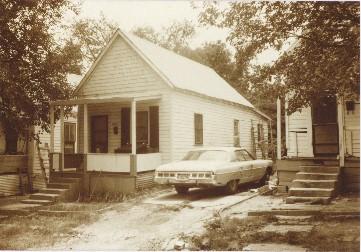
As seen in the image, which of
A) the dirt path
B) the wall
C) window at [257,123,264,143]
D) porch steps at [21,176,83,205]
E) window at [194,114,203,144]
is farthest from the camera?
window at [257,123,264,143]

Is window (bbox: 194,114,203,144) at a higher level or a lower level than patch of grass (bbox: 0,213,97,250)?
higher

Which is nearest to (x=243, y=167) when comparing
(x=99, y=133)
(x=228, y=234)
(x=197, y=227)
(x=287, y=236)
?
(x=197, y=227)

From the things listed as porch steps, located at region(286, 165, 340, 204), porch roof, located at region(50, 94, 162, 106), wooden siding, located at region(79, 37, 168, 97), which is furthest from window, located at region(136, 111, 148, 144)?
porch steps, located at region(286, 165, 340, 204)

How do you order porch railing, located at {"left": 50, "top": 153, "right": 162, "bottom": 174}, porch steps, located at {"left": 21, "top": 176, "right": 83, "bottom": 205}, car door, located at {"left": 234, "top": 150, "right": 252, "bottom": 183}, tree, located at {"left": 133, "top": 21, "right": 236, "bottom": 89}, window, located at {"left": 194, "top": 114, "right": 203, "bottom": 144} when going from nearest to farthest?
porch steps, located at {"left": 21, "top": 176, "right": 83, "bottom": 205}, car door, located at {"left": 234, "top": 150, "right": 252, "bottom": 183}, porch railing, located at {"left": 50, "top": 153, "right": 162, "bottom": 174}, window, located at {"left": 194, "top": 114, "right": 203, "bottom": 144}, tree, located at {"left": 133, "top": 21, "right": 236, "bottom": 89}

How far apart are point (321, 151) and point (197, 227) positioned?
6503mm

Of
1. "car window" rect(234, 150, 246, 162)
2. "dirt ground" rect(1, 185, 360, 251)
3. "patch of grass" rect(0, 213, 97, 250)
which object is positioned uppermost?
"car window" rect(234, 150, 246, 162)

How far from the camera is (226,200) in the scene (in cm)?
1152

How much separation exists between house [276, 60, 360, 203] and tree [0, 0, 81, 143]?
7609mm

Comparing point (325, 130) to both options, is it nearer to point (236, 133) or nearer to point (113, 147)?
point (236, 133)

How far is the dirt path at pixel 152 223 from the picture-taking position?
8.02 m

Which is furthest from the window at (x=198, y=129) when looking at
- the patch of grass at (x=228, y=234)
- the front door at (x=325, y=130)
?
the patch of grass at (x=228, y=234)

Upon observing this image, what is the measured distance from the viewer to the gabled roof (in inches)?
613

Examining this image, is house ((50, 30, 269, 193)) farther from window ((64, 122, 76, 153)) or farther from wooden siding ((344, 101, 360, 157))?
wooden siding ((344, 101, 360, 157))

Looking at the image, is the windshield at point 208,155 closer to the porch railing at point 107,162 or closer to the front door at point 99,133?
the porch railing at point 107,162
